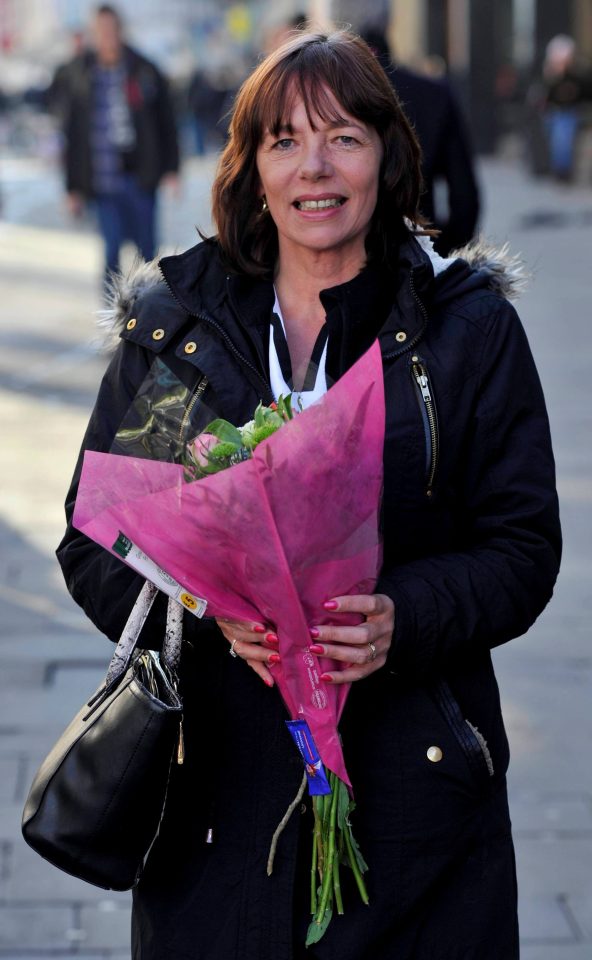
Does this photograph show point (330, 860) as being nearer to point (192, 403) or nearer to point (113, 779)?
point (113, 779)

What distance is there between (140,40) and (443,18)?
69.6 m

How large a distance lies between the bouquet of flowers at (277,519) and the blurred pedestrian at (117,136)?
859 cm

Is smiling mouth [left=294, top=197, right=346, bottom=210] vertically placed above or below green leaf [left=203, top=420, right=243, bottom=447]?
above

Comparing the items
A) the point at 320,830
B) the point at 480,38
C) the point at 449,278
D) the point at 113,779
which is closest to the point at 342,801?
the point at 320,830

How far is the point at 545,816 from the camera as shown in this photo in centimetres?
414

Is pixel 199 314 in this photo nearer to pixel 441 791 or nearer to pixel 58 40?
pixel 441 791

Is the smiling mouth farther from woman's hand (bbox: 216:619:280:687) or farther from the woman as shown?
woman's hand (bbox: 216:619:280:687)

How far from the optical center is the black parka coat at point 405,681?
2254 mm

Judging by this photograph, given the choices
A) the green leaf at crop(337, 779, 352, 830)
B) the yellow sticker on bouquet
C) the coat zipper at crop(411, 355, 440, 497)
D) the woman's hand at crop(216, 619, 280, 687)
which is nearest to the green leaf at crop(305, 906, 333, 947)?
the green leaf at crop(337, 779, 352, 830)

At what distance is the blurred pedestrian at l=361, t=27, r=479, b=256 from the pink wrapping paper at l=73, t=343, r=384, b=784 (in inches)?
150

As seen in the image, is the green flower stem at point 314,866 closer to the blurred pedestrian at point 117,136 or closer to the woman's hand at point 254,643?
the woman's hand at point 254,643

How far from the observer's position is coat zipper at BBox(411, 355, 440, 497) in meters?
2.28

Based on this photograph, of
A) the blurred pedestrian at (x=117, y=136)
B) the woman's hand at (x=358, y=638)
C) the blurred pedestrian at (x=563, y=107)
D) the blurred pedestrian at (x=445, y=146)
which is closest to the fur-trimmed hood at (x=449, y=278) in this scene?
the woman's hand at (x=358, y=638)

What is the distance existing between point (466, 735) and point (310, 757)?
252 mm
